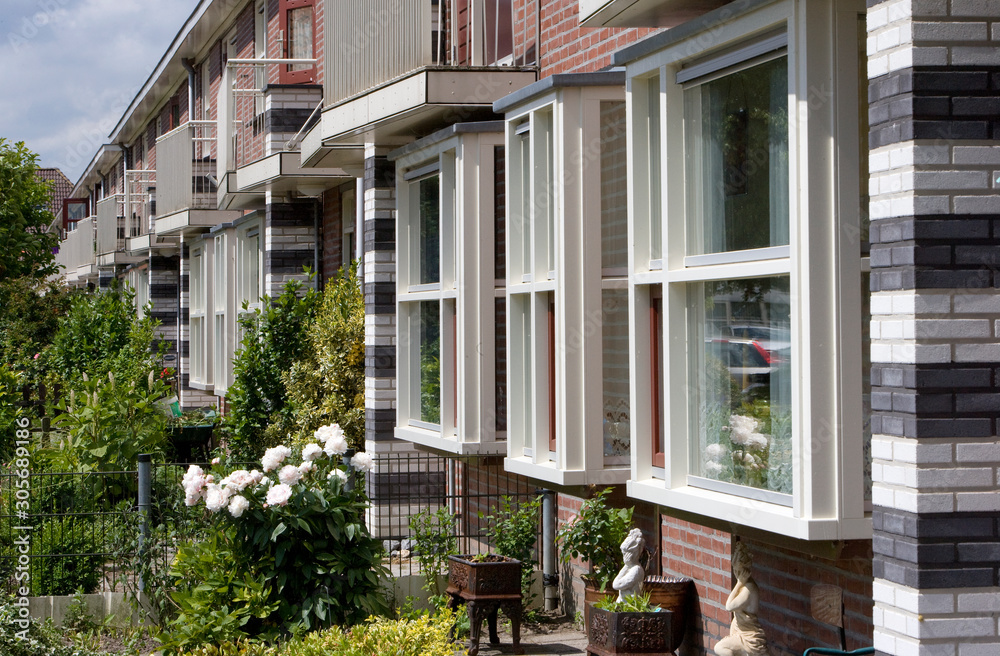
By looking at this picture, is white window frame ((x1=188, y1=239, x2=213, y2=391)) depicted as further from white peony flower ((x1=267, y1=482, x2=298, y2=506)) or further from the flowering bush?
white peony flower ((x1=267, y1=482, x2=298, y2=506))

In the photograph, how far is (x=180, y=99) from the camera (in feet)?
92.3

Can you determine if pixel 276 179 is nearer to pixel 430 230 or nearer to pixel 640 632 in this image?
pixel 430 230

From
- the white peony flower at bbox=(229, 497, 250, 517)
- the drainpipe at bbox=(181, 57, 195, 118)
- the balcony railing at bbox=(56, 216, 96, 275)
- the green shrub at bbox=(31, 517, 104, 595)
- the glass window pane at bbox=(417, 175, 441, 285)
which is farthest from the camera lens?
the balcony railing at bbox=(56, 216, 96, 275)

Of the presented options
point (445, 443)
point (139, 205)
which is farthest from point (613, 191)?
point (139, 205)

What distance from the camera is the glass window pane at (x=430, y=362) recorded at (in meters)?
10.2

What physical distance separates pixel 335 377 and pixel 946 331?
920 cm

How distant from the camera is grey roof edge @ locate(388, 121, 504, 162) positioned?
9172mm

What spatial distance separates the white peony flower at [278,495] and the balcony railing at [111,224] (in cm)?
2395

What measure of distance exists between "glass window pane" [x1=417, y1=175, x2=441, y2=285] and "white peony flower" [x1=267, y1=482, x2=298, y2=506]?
10.7ft

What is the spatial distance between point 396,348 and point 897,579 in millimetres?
7292

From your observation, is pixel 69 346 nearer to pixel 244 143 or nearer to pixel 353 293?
pixel 244 143

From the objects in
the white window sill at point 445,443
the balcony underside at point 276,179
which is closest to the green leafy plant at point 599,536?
the white window sill at point 445,443

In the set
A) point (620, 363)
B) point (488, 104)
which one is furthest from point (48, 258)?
point (620, 363)

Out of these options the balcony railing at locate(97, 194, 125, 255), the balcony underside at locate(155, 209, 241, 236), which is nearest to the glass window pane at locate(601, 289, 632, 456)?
the balcony underside at locate(155, 209, 241, 236)
